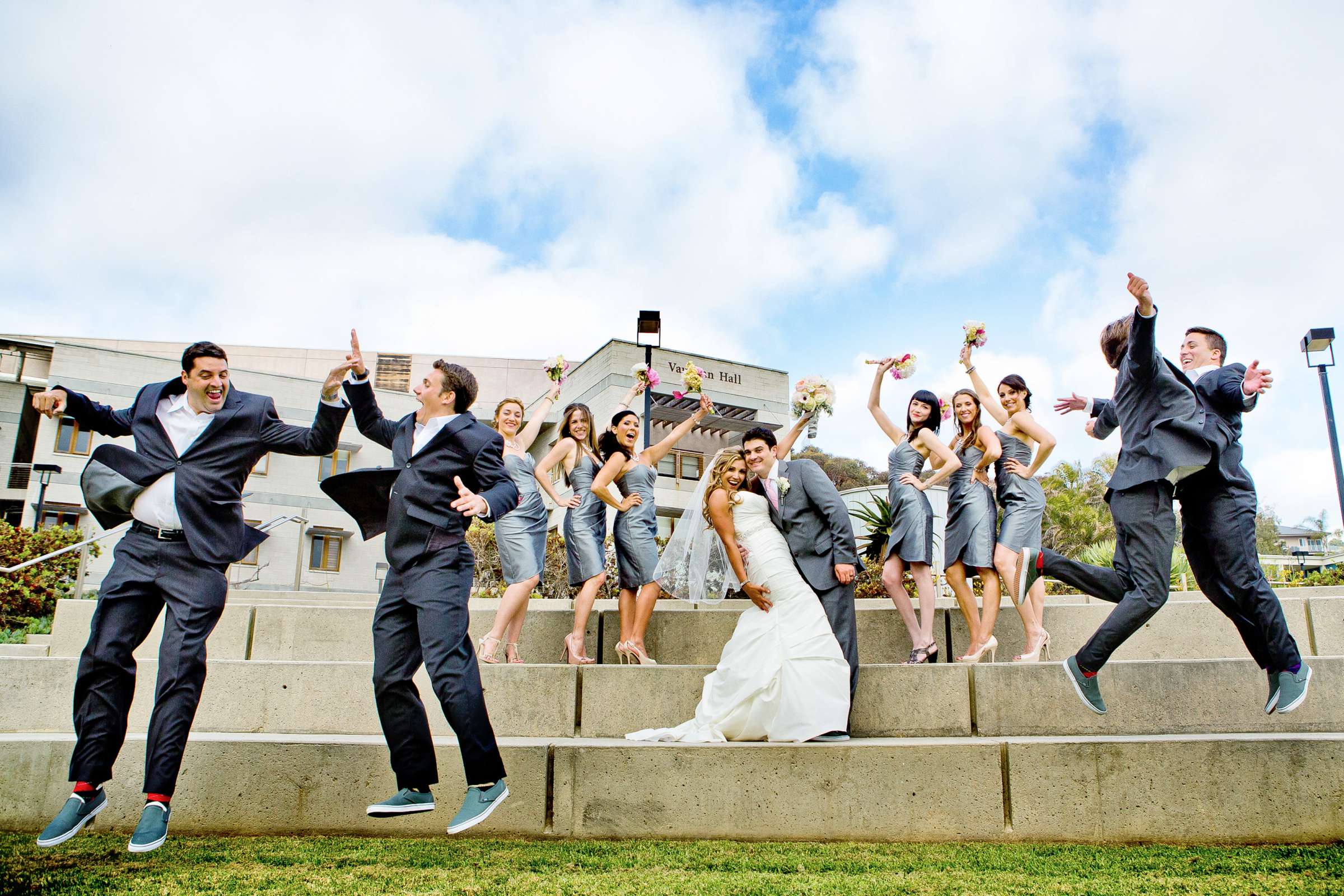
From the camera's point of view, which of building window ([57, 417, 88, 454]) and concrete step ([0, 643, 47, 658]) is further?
building window ([57, 417, 88, 454])

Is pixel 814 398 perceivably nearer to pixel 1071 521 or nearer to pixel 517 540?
pixel 517 540

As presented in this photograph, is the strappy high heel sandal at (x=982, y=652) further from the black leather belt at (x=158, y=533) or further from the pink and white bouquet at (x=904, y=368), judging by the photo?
the black leather belt at (x=158, y=533)

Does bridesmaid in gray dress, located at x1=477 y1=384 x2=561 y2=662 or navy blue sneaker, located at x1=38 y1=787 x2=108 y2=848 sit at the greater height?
bridesmaid in gray dress, located at x1=477 y1=384 x2=561 y2=662

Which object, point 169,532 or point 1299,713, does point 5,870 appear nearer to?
point 169,532

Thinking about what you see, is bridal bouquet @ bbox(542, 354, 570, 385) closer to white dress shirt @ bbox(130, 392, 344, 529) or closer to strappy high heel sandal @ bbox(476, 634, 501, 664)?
strappy high heel sandal @ bbox(476, 634, 501, 664)

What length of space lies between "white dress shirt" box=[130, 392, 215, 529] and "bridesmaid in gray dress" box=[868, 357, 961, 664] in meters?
4.60

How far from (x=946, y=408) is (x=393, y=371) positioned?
35.1m

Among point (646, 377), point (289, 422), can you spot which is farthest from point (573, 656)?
point (289, 422)

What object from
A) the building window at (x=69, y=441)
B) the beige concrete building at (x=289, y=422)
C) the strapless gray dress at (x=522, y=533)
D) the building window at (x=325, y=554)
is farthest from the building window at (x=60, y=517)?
the strapless gray dress at (x=522, y=533)

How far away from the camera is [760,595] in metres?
5.27

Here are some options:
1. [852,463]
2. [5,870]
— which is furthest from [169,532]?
[852,463]

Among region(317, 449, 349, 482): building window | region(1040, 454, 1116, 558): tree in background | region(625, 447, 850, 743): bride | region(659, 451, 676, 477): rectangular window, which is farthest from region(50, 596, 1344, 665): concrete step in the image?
region(659, 451, 676, 477): rectangular window

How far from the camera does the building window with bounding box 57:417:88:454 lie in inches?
1010

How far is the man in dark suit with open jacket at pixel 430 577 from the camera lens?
376 centimetres
